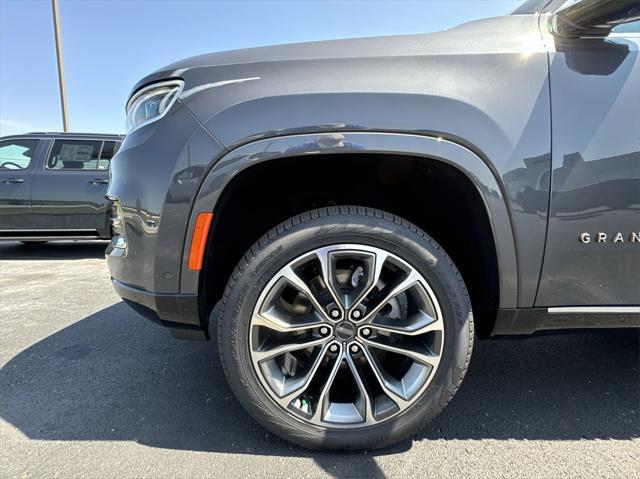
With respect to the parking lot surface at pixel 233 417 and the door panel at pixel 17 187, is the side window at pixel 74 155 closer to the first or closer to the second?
the door panel at pixel 17 187

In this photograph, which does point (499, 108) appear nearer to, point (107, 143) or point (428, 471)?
point (428, 471)

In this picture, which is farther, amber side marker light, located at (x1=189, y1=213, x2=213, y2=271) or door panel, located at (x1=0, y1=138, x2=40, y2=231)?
door panel, located at (x1=0, y1=138, x2=40, y2=231)

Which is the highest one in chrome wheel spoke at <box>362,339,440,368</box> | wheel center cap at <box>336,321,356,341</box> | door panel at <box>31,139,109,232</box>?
wheel center cap at <box>336,321,356,341</box>

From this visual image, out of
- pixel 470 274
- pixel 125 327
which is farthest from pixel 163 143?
pixel 125 327

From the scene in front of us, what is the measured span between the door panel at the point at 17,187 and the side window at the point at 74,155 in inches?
9.5

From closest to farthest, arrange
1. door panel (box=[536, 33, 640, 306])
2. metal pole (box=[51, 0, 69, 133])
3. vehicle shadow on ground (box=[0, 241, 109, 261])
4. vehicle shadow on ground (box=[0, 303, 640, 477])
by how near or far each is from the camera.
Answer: door panel (box=[536, 33, 640, 306]) → vehicle shadow on ground (box=[0, 303, 640, 477]) → vehicle shadow on ground (box=[0, 241, 109, 261]) → metal pole (box=[51, 0, 69, 133])

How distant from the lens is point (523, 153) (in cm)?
130

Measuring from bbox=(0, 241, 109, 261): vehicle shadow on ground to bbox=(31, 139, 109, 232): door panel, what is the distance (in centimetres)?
58

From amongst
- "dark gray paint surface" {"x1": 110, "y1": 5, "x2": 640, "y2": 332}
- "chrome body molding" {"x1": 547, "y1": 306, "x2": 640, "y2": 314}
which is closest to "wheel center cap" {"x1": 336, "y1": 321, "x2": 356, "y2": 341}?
"dark gray paint surface" {"x1": 110, "y1": 5, "x2": 640, "y2": 332}

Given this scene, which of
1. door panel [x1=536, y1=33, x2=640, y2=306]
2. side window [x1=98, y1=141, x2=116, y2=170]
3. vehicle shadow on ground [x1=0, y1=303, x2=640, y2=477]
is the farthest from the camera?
side window [x1=98, y1=141, x2=116, y2=170]

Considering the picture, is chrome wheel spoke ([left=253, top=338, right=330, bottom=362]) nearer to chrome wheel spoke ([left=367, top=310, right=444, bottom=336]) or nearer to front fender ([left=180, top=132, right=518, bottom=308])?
chrome wheel spoke ([left=367, top=310, right=444, bottom=336])

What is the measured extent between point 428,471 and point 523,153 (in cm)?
126

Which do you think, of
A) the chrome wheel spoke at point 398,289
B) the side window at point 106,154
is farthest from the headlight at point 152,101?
the side window at point 106,154

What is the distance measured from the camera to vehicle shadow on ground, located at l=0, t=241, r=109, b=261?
5332 mm
